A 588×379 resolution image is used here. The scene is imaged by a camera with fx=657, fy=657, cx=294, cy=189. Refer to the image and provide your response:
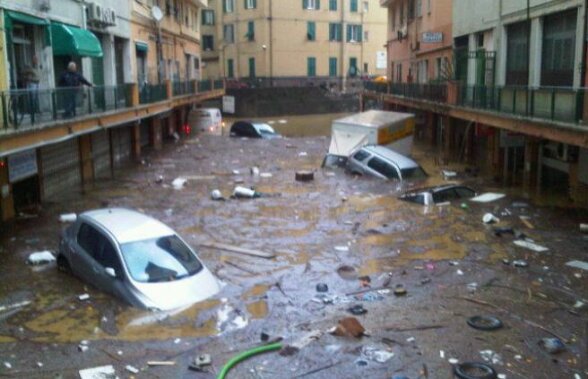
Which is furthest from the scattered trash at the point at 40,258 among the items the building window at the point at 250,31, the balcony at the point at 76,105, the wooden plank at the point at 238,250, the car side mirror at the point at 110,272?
the building window at the point at 250,31

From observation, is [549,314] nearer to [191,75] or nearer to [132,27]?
[132,27]

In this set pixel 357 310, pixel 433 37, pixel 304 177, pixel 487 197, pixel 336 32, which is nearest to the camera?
pixel 357 310

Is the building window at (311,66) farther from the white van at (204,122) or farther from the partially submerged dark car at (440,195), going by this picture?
the partially submerged dark car at (440,195)

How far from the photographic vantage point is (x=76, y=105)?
18328 millimetres

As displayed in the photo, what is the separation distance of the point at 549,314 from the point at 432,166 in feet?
58.7

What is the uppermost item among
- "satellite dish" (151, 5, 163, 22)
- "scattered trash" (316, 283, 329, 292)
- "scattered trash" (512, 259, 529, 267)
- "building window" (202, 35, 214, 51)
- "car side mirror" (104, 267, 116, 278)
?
"building window" (202, 35, 214, 51)

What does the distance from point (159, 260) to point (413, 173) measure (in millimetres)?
14669

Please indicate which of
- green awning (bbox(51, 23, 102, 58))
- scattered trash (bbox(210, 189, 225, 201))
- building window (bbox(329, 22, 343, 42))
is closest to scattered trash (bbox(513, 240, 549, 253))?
scattered trash (bbox(210, 189, 225, 201))

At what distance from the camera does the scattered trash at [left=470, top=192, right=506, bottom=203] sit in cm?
2092

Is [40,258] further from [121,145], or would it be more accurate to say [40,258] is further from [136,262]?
[121,145]

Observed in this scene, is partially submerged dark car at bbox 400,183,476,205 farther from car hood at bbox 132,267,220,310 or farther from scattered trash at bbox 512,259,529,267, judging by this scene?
car hood at bbox 132,267,220,310

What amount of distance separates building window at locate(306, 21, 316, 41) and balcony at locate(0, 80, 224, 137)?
116 feet

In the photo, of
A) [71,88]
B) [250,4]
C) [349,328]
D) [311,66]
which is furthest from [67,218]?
[311,66]

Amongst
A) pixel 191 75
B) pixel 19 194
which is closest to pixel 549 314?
pixel 19 194
